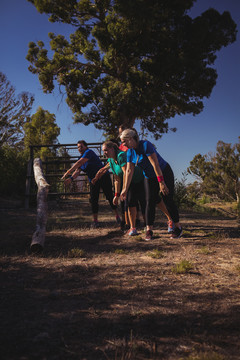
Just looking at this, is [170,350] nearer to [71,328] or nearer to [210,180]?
[71,328]

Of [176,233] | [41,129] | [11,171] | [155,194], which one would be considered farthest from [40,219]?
[41,129]

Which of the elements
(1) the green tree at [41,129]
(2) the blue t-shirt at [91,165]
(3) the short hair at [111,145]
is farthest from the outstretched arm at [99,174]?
(1) the green tree at [41,129]

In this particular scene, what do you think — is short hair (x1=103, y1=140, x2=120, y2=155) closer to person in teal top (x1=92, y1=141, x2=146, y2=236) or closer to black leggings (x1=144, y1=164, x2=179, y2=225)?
person in teal top (x1=92, y1=141, x2=146, y2=236)

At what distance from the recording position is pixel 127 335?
5.41ft

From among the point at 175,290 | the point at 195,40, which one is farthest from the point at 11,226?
the point at 195,40

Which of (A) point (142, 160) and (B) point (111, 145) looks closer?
(A) point (142, 160)

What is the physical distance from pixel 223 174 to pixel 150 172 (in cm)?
3174

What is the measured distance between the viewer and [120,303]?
208cm

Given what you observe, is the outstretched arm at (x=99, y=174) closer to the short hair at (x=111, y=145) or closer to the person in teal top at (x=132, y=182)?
the person in teal top at (x=132, y=182)

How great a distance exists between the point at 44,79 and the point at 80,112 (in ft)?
8.21

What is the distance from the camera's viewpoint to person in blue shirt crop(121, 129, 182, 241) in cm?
398

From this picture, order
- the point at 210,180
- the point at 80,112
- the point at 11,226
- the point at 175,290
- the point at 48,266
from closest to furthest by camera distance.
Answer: the point at 175,290
the point at 48,266
the point at 11,226
the point at 80,112
the point at 210,180

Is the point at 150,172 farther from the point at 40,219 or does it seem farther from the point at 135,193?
the point at 40,219

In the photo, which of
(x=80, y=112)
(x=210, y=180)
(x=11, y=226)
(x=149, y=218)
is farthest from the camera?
(x=210, y=180)
